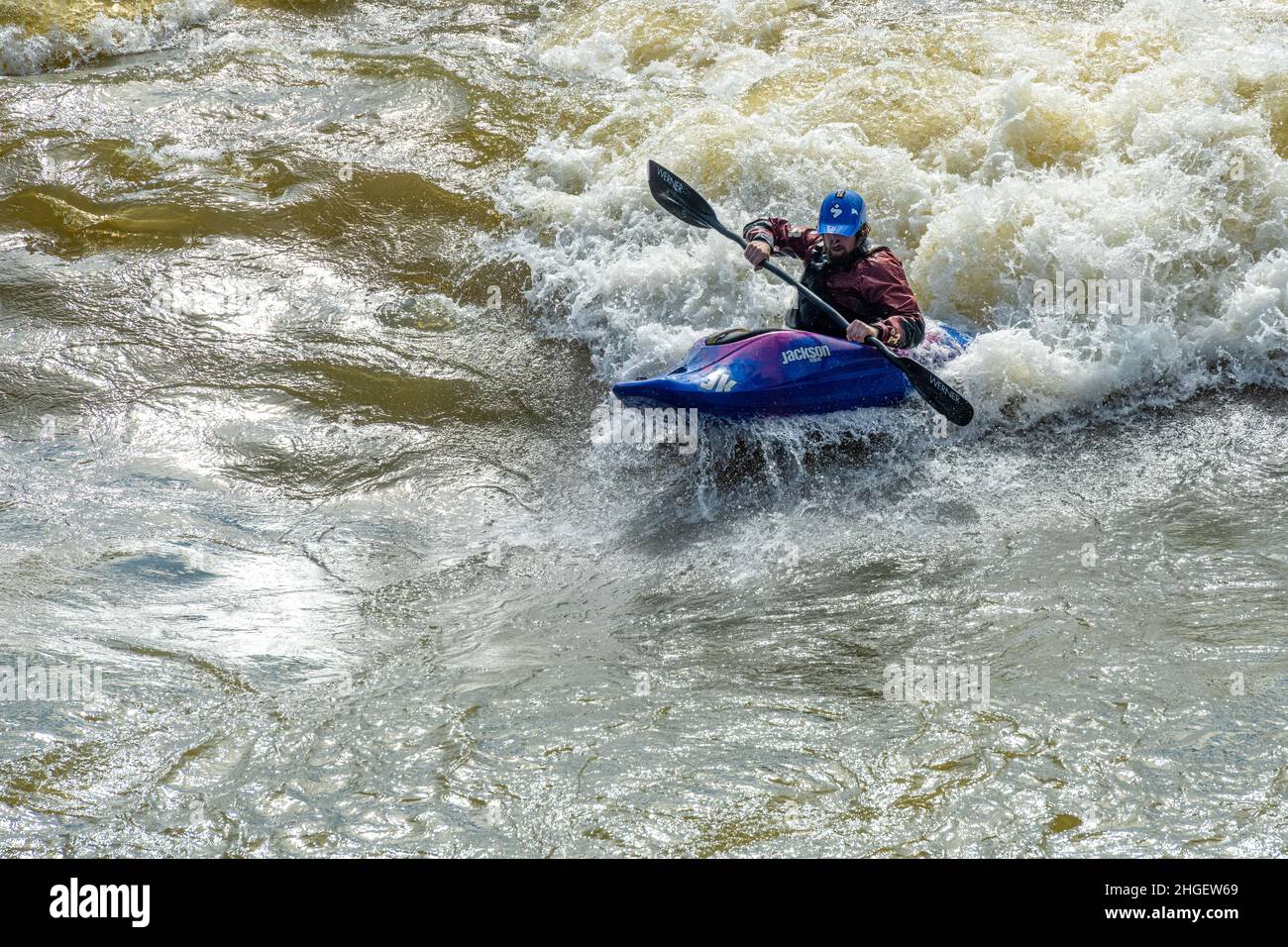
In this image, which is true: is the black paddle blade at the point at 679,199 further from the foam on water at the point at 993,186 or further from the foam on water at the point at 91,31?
the foam on water at the point at 91,31

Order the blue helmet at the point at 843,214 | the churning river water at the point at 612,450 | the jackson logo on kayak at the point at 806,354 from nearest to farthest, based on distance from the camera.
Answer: the churning river water at the point at 612,450, the jackson logo on kayak at the point at 806,354, the blue helmet at the point at 843,214

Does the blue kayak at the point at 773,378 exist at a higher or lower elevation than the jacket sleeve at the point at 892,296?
lower

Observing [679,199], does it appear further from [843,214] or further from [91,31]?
[91,31]

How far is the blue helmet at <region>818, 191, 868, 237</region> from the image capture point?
19.9 ft

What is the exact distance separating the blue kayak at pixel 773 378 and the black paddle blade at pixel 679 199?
762mm

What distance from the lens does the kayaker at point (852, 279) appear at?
6.08 meters

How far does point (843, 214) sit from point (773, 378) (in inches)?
38.8

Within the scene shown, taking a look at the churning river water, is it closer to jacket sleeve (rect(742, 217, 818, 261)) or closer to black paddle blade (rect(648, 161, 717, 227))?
jacket sleeve (rect(742, 217, 818, 261))

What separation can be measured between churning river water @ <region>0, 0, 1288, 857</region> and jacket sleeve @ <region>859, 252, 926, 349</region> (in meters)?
0.49

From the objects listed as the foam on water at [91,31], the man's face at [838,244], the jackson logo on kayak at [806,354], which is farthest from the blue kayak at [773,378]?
the foam on water at [91,31]

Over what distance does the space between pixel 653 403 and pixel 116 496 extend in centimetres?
260

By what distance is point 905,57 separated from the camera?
929 cm

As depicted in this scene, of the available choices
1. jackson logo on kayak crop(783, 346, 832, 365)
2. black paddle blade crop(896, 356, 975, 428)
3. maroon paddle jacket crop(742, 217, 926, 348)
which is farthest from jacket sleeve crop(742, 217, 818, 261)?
black paddle blade crop(896, 356, 975, 428)

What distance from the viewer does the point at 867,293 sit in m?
6.21
